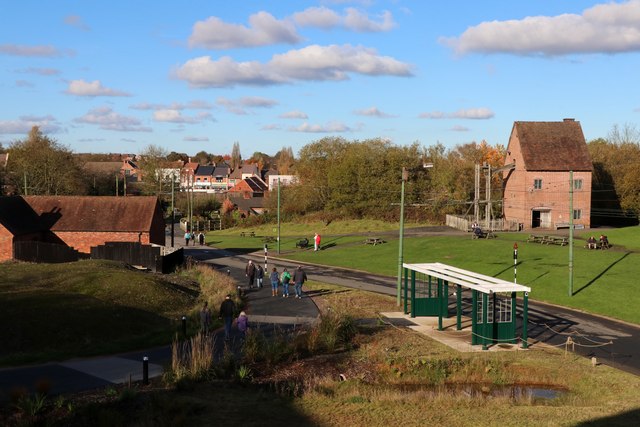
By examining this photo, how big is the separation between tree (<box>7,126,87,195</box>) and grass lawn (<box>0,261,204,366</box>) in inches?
2008

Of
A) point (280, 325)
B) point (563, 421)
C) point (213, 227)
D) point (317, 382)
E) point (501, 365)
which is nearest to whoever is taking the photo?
point (563, 421)

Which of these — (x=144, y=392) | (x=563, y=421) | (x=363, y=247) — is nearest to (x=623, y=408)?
(x=563, y=421)

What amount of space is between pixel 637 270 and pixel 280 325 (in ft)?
74.1

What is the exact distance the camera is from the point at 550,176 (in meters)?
62.8

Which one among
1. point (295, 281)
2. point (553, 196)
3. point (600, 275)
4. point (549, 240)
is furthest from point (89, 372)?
point (553, 196)

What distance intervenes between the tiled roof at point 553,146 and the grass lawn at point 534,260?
954 cm

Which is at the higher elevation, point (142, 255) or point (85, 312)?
point (85, 312)

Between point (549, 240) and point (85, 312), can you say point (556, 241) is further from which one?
point (85, 312)

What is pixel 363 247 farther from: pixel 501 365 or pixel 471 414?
pixel 471 414

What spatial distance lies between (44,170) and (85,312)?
62442 millimetres

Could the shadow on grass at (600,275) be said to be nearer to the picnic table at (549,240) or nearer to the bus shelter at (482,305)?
the picnic table at (549,240)

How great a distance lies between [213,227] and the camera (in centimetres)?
9238

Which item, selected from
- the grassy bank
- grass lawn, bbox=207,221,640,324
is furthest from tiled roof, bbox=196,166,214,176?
the grassy bank

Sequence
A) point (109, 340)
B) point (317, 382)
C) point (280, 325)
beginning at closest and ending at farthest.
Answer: point (317, 382) < point (109, 340) < point (280, 325)
